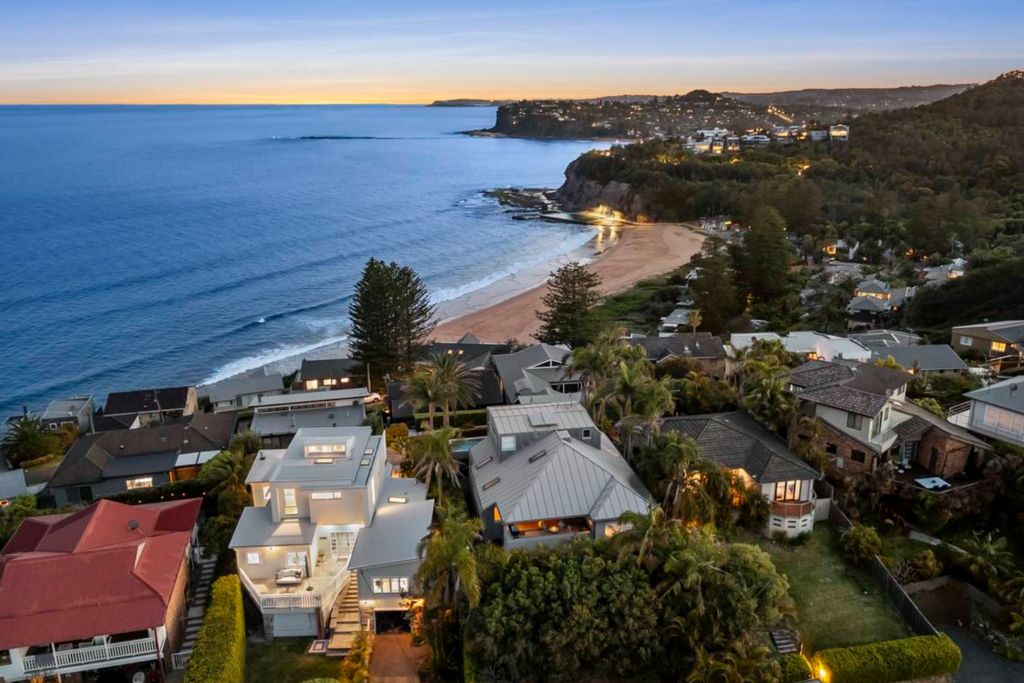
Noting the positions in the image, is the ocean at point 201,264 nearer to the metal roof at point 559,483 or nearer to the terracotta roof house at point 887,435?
the metal roof at point 559,483

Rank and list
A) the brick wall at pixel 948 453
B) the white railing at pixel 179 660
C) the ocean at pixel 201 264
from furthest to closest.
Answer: the ocean at pixel 201 264 → the brick wall at pixel 948 453 → the white railing at pixel 179 660

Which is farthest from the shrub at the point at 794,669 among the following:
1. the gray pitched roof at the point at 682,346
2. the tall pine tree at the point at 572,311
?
the tall pine tree at the point at 572,311

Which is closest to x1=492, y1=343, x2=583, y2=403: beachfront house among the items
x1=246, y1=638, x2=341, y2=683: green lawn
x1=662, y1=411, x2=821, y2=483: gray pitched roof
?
x1=662, y1=411, x2=821, y2=483: gray pitched roof

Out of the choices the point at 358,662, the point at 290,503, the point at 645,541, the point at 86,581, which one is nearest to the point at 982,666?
the point at 645,541

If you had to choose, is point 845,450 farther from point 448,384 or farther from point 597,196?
point 597,196

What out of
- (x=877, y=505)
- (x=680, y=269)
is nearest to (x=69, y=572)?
(x=877, y=505)

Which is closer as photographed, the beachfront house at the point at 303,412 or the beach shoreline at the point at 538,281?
the beachfront house at the point at 303,412

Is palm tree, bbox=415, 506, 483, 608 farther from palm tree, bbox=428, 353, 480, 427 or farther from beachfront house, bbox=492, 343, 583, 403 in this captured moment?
beachfront house, bbox=492, 343, 583, 403
